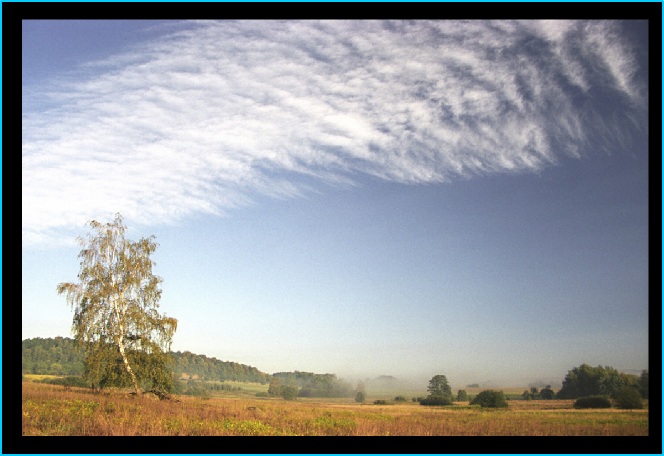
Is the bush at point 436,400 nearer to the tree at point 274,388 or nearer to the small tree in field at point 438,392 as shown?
the small tree in field at point 438,392

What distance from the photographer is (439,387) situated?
21.7 m

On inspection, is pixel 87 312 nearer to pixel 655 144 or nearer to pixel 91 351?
pixel 91 351

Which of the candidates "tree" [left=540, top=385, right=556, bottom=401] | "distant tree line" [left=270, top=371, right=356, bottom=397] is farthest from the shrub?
"tree" [left=540, top=385, right=556, bottom=401]

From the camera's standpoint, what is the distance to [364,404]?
64.7 feet

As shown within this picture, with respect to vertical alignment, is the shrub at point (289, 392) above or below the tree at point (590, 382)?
below

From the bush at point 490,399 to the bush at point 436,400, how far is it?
3.46 feet

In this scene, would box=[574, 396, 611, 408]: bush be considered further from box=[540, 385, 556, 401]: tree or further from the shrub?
the shrub

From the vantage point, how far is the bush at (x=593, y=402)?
17391 millimetres

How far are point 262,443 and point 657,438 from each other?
10.2 meters

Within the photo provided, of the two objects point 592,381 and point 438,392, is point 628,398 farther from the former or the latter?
point 438,392

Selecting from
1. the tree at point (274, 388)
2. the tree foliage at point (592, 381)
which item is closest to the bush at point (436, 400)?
the tree foliage at point (592, 381)

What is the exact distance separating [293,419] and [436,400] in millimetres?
6841

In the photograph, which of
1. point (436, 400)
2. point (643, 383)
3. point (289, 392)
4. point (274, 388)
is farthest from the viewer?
point (274, 388)

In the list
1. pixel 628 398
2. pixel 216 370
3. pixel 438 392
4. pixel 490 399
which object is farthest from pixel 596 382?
pixel 216 370
